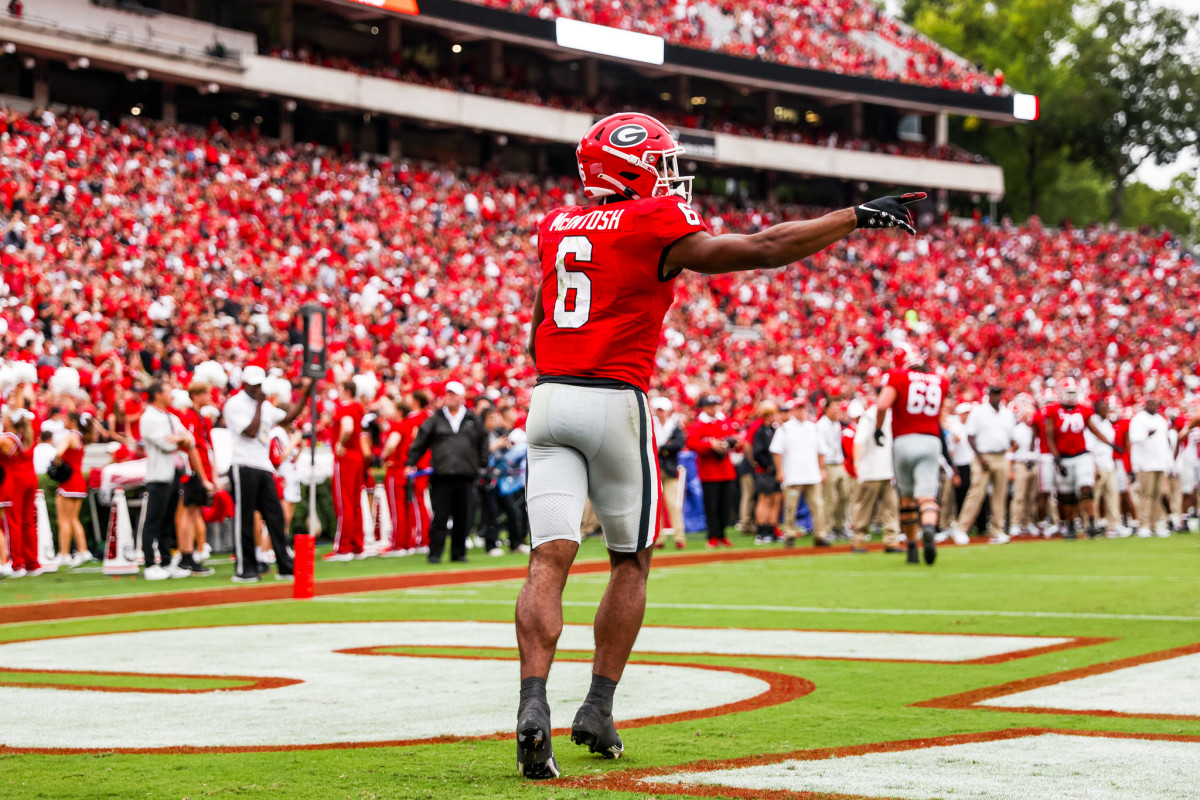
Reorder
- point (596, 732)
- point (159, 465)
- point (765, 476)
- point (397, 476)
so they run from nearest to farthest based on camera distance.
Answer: point (596, 732) → point (159, 465) → point (397, 476) → point (765, 476)

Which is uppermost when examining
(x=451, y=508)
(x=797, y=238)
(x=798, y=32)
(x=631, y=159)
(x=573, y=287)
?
(x=798, y=32)

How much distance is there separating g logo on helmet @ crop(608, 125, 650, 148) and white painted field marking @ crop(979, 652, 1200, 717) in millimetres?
2827

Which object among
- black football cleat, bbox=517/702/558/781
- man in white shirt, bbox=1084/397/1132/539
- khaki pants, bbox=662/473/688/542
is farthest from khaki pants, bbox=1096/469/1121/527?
black football cleat, bbox=517/702/558/781

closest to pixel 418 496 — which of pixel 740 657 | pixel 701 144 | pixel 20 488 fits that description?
pixel 20 488

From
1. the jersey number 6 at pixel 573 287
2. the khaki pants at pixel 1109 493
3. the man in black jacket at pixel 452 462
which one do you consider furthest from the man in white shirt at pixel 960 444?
the jersey number 6 at pixel 573 287

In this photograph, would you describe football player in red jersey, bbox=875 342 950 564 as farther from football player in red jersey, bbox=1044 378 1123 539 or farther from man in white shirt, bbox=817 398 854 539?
football player in red jersey, bbox=1044 378 1123 539

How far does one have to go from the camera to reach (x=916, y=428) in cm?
1505

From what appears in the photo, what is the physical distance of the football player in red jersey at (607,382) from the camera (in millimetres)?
4723

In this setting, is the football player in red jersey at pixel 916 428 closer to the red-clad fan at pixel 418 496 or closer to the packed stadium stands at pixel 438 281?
the red-clad fan at pixel 418 496

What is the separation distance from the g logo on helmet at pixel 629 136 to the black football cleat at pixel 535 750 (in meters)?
2.08

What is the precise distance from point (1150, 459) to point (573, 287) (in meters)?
19.6

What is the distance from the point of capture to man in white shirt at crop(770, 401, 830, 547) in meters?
19.8

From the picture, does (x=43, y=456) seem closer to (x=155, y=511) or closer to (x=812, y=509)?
(x=155, y=511)

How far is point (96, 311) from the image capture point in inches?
911
